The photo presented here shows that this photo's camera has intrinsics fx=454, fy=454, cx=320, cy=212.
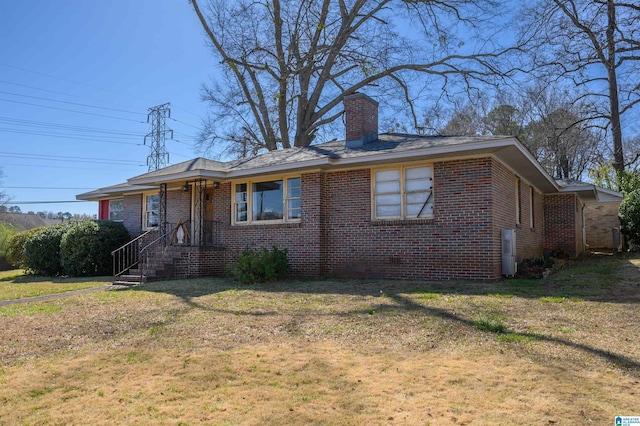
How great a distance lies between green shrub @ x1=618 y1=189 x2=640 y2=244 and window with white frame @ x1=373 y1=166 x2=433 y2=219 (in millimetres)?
12979

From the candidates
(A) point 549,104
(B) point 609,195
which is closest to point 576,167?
(A) point 549,104


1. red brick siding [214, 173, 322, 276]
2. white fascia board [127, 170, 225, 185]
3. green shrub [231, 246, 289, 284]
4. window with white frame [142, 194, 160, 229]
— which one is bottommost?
green shrub [231, 246, 289, 284]

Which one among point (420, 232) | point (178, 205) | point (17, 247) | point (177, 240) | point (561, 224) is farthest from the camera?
point (17, 247)

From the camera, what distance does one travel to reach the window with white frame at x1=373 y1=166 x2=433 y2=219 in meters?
10.8

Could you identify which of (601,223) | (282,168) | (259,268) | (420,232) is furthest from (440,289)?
(601,223)

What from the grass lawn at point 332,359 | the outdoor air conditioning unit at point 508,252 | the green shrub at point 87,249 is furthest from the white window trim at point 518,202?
the green shrub at point 87,249

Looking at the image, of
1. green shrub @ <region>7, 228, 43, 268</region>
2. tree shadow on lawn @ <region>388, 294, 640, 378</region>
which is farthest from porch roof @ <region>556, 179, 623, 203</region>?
green shrub @ <region>7, 228, 43, 268</region>

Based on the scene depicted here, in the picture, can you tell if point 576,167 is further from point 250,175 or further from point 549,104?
point 250,175

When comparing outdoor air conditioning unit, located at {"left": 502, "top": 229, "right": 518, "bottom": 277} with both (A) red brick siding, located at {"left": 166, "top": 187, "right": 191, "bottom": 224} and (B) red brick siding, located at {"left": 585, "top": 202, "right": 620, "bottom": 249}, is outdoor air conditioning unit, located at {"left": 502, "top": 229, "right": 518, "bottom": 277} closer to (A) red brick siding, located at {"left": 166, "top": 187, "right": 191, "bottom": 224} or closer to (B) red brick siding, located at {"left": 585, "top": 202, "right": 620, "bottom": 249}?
(A) red brick siding, located at {"left": 166, "top": 187, "right": 191, "bottom": 224}

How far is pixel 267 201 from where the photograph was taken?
43.6 ft

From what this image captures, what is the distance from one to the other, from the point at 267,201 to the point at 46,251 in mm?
8827

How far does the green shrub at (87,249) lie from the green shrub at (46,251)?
74cm

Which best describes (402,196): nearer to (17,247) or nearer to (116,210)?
(116,210)

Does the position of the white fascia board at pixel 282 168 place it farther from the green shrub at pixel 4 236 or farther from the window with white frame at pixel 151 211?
the green shrub at pixel 4 236
